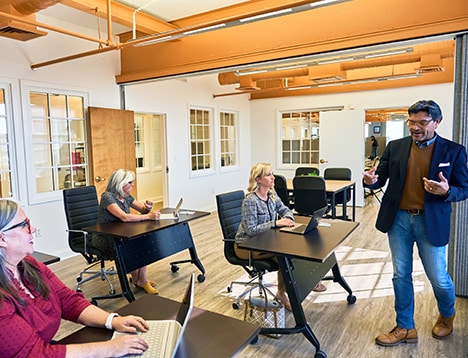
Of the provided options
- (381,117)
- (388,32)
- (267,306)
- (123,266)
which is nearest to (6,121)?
(123,266)

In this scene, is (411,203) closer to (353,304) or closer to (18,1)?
(353,304)

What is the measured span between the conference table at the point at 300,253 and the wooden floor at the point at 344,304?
220mm

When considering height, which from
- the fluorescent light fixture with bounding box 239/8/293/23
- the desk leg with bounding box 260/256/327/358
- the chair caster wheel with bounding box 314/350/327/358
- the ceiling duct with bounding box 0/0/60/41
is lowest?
the chair caster wheel with bounding box 314/350/327/358

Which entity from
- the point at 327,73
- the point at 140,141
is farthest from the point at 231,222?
the point at 140,141

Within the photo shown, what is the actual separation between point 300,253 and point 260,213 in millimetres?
769

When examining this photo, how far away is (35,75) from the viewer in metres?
4.50

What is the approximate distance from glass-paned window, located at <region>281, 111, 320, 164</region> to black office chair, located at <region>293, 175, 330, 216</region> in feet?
11.3

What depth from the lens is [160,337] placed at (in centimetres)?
129

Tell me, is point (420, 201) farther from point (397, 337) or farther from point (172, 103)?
point (172, 103)

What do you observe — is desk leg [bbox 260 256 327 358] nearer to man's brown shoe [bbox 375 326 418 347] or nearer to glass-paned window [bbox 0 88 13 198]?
man's brown shoe [bbox 375 326 418 347]

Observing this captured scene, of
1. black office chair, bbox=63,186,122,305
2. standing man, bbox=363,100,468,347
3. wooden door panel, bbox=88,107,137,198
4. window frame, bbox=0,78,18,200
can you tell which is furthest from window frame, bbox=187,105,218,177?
standing man, bbox=363,100,468,347

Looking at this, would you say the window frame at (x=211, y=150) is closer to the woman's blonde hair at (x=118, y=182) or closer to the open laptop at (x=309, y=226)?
the woman's blonde hair at (x=118, y=182)

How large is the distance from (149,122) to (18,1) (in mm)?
5559

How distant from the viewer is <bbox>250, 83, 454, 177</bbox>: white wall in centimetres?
697
